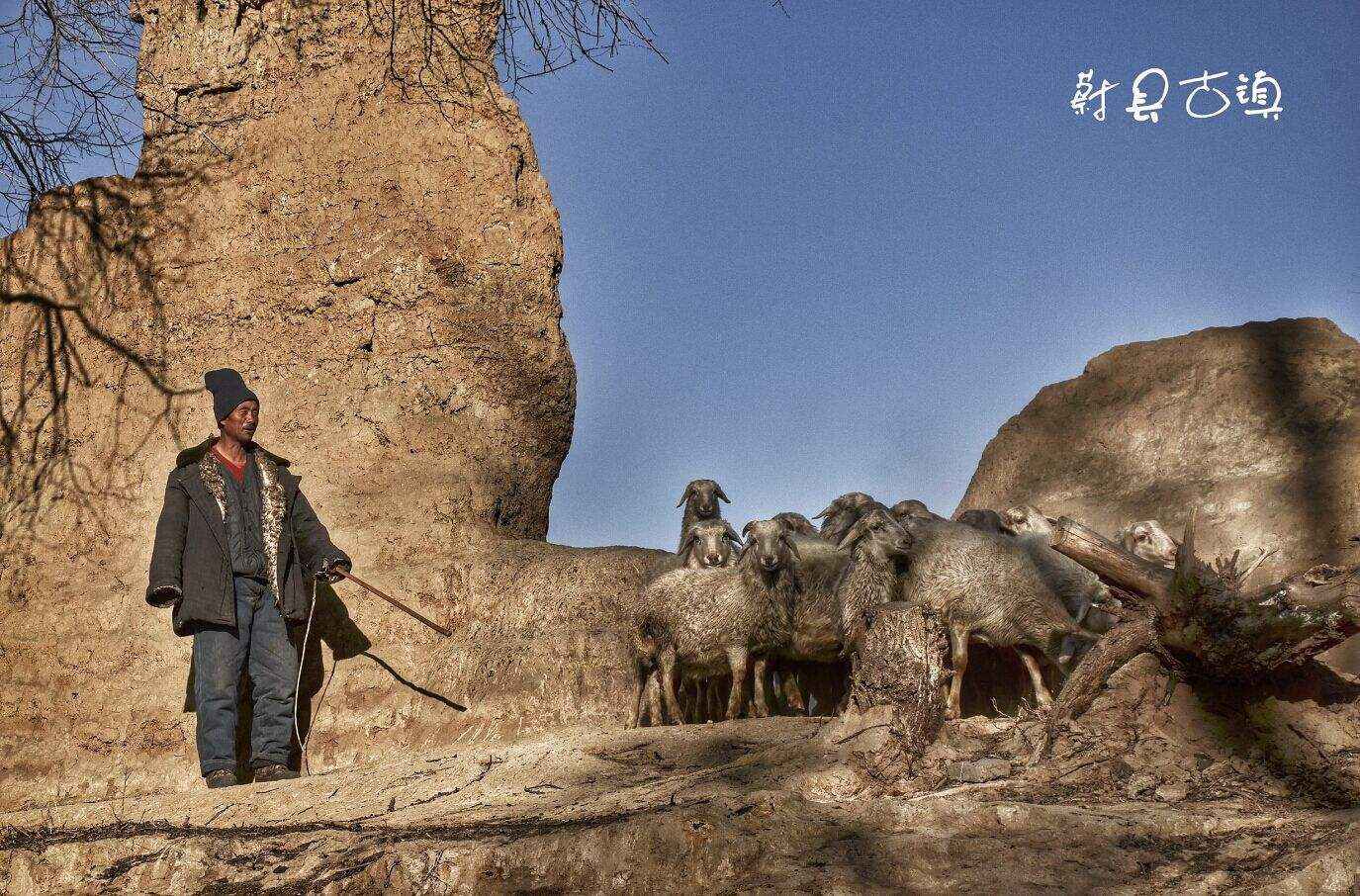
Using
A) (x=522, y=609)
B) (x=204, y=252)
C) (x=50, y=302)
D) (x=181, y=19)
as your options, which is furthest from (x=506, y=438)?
(x=181, y=19)

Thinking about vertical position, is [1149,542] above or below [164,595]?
above

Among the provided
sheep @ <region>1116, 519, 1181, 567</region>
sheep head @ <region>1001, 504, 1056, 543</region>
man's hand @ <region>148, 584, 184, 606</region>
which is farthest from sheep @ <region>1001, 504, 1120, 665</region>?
man's hand @ <region>148, 584, 184, 606</region>

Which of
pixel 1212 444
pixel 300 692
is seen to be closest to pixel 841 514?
pixel 1212 444

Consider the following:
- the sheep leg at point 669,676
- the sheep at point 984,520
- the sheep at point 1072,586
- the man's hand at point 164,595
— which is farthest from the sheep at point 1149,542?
the man's hand at point 164,595

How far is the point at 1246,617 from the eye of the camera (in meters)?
5.43

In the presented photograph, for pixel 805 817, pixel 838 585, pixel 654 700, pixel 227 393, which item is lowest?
pixel 805 817

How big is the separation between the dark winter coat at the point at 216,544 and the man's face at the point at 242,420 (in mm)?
146

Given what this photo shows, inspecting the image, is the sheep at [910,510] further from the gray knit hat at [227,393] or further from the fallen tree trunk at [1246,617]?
the gray knit hat at [227,393]

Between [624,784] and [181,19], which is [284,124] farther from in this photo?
[624,784]

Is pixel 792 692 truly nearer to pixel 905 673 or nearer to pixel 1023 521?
pixel 1023 521

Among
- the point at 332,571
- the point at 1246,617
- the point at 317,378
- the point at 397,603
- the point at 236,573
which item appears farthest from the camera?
the point at 317,378

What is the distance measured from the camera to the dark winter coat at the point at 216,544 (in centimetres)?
719

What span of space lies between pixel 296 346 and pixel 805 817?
563cm

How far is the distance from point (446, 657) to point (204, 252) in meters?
3.42
